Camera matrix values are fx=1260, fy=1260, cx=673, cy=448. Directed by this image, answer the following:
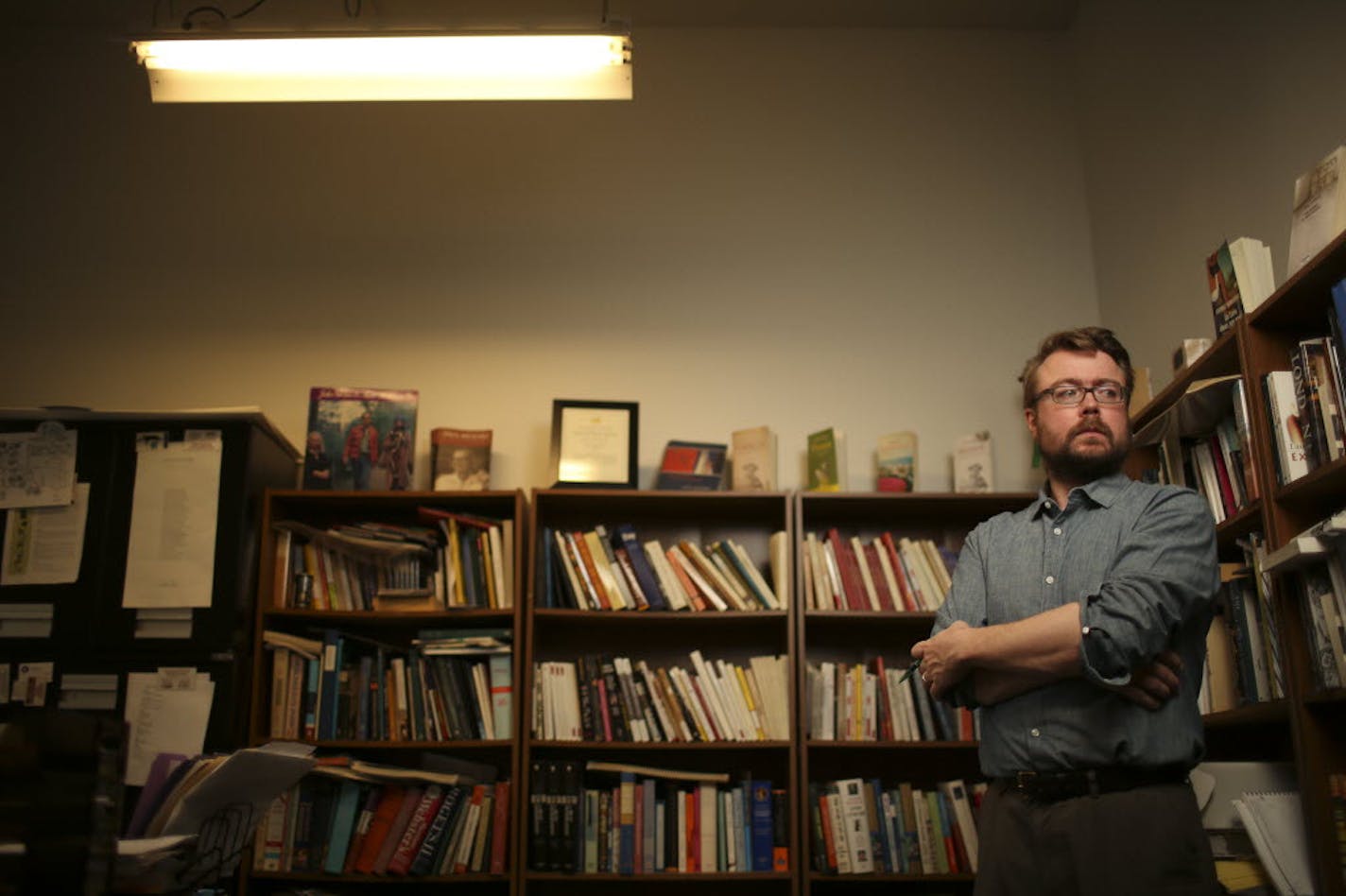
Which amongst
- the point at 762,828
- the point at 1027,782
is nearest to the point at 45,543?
the point at 762,828

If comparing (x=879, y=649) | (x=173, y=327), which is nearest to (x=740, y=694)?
(x=879, y=649)

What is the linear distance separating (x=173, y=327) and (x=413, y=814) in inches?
74.3

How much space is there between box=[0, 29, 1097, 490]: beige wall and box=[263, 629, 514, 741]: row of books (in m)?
0.72

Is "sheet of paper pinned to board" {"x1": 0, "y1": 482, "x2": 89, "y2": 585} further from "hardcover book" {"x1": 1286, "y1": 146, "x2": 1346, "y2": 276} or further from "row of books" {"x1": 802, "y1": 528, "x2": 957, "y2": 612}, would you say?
"hardcover book" {"x1": 1286, "y1": 146, "x2": 1346, "y2": 276}

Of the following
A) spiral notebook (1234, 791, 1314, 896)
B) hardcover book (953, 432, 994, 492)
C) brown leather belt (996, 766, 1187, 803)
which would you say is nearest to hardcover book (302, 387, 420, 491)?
hardcover book (953, 432, 994, 492)

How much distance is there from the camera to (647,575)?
377 cm

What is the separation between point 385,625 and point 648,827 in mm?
1032

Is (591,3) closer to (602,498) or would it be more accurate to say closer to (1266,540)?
(602,498)

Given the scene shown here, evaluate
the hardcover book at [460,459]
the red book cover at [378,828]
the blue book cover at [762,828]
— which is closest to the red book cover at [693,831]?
the blue book cover at [762,828]

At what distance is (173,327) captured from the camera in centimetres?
429

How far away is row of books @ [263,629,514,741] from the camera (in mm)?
3639

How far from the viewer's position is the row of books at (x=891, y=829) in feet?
11.6

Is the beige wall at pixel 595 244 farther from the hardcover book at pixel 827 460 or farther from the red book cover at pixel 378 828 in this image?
the red book cover at pixel 378 828

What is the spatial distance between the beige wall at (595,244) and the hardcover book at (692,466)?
0.17m
